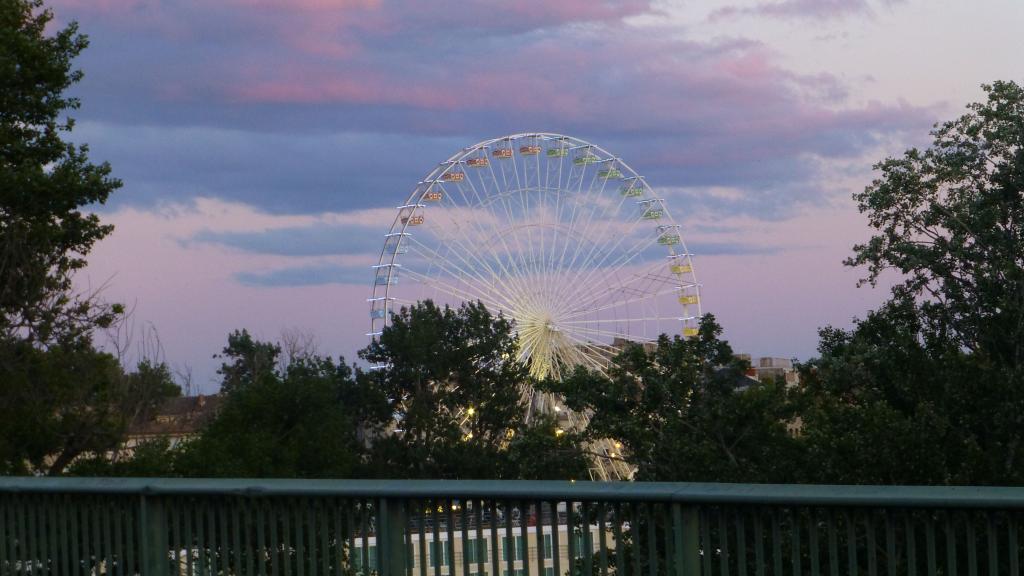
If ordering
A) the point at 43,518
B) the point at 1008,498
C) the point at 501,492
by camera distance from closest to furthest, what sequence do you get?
1. the point at 1008,498
2. the point at 501,492
3. the point at 43,518

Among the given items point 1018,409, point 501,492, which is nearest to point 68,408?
point 1018,409

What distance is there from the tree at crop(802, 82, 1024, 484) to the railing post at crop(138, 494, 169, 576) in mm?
15527

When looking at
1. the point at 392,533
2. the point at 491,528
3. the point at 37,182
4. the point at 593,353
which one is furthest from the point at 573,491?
the point at 593,353

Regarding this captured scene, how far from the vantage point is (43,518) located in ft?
20.5

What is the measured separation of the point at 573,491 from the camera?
4.60 metres

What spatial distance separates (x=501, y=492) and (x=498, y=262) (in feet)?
148

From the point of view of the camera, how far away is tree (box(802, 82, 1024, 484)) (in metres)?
20.2

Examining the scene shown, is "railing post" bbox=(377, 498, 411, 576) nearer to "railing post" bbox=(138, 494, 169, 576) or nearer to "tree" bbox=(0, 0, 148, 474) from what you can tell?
"railing post" bbox=(138, 494, 169, 576)

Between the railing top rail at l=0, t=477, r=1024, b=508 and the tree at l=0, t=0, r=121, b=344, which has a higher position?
the tree at l=0, t=0, r=121, b=344

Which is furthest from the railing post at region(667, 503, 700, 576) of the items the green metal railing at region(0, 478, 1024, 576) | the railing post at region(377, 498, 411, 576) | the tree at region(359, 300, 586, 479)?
the tree at region(359, 300, 586, 479)

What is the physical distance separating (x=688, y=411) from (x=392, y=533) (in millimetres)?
23301

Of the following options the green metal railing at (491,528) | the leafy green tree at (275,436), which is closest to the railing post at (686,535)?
the green metal railing at (491,528)

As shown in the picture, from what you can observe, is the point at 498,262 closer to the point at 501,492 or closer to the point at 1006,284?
the point at 1006,284

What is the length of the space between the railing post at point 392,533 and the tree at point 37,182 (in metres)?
16.5
